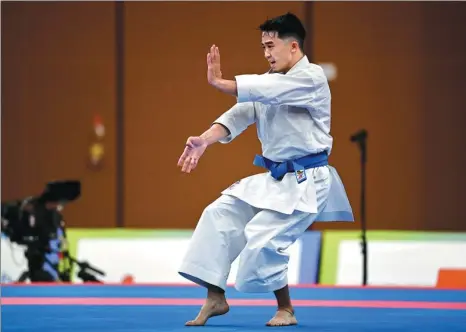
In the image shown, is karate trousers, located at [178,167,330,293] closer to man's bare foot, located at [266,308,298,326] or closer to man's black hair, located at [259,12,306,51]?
man's bare foot, located at [266,308,298,326]

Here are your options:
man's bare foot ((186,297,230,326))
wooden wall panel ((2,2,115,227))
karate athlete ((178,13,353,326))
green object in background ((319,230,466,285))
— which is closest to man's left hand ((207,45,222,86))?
karate athlete ((178,13,353,326))

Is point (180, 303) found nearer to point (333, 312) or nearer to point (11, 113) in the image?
point (333, 312)

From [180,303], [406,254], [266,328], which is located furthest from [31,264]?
[266,328]

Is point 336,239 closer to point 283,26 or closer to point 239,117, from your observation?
point 239,117

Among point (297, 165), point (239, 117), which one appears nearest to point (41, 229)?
point (239, 117)

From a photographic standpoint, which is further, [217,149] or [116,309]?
[217,149]

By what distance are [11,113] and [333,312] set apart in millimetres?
6017

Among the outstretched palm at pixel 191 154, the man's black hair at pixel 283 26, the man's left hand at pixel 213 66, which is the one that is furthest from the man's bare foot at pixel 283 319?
the man's black hair at pixel 283 26

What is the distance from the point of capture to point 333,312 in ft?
14.4

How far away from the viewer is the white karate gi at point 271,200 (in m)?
3.79

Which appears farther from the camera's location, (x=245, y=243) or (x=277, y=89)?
(x=245, y=243)

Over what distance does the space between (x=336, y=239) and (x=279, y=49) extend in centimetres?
411

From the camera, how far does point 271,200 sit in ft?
12.7

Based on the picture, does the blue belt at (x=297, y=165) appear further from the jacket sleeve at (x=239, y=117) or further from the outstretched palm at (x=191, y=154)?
the outstretched palm at (x=191, y=154)
